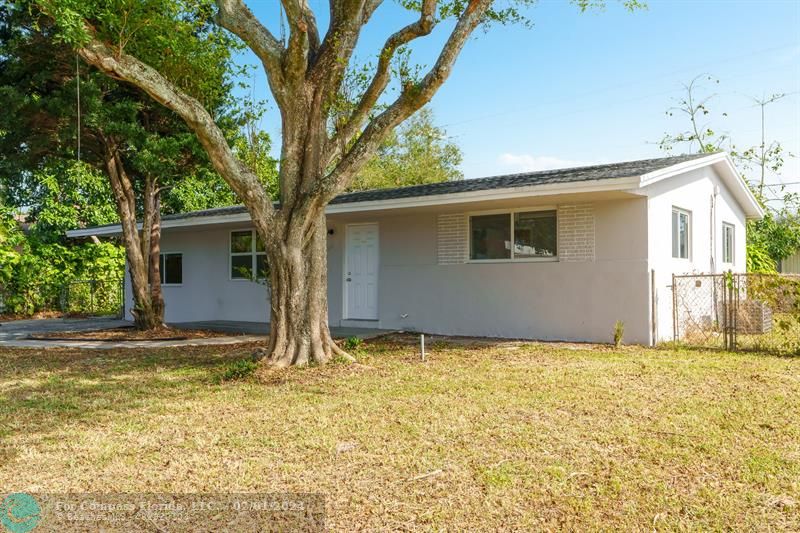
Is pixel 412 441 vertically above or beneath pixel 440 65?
beneath

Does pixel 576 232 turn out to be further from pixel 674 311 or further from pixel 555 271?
pixel 674 311

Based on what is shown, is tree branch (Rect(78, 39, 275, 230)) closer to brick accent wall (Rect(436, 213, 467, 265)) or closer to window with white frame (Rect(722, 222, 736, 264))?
brick accent wall (Rect(436, 213, 467, 265))

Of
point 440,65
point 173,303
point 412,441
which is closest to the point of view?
point 412,441

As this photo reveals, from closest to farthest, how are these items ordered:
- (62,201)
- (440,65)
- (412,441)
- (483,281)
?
(412,441) < (440,65) < (483,281) < (62,201)

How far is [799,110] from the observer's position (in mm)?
23438

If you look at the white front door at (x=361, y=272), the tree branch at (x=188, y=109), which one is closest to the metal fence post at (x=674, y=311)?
the white front door at (x=361, y=272)

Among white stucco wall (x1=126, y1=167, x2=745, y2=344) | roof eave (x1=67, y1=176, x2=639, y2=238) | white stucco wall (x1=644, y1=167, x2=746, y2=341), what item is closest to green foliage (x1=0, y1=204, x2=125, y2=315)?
white stucco wall (x1=126, y1=167, x2=745, y2=344)

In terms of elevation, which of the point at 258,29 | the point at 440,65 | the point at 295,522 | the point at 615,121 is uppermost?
the point at 615,121

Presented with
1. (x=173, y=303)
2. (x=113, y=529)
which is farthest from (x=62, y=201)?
(x=113, y=529)

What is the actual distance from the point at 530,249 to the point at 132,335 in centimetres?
775

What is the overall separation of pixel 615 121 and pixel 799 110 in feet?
22.4

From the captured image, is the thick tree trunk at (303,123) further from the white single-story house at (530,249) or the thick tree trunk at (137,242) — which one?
the thick tree trunk at (137,242)

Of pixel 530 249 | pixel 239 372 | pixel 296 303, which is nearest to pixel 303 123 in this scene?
pixel 296 303

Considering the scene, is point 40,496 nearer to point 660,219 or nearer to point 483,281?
point 483,281
